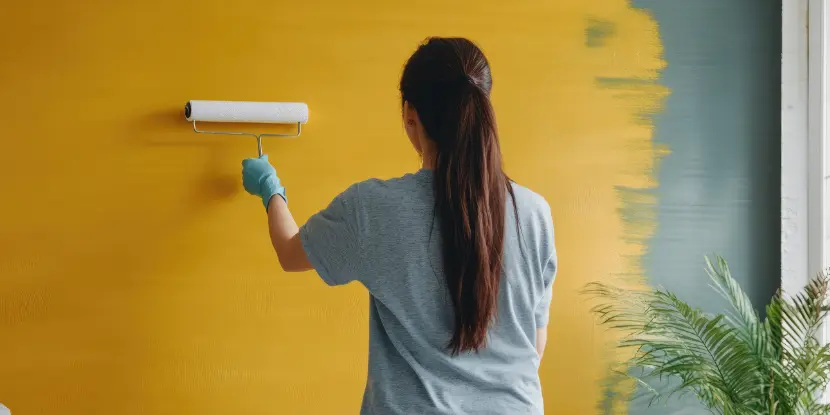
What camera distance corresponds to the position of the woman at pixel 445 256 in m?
1.04

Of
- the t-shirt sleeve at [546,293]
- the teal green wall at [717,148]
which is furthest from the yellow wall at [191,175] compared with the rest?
the t-shirt sleeve at [546,293]

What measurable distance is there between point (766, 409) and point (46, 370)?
1.50 metres

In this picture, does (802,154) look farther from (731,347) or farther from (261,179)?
(261,179)

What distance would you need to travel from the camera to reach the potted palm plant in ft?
5.00

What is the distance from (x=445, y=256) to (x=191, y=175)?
78 centimetres

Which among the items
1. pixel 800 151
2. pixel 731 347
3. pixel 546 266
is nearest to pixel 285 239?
pixel 546 266

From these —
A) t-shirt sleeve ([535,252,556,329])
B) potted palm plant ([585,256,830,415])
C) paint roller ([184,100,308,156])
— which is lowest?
potted palm plant ([585,256,830,415])

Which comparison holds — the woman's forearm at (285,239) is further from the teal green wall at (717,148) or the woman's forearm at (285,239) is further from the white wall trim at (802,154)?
the white wall trim at (802,154)

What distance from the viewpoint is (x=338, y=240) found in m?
1.08

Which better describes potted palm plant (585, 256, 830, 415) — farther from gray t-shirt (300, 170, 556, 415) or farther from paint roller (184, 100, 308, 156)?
paint roller (184, 100, 308, 156)

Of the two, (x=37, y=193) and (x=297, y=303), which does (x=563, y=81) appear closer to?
(x=297, y=303)

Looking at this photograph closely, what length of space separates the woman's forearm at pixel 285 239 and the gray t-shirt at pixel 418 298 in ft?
0.19

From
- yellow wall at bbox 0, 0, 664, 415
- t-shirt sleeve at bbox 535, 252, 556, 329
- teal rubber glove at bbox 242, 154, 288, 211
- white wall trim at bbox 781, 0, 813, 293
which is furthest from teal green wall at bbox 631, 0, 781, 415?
teal rubber glove at bbox 242, 154, 288, 211

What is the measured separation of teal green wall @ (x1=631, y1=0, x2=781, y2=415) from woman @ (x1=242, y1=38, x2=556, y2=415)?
83 centimetres
